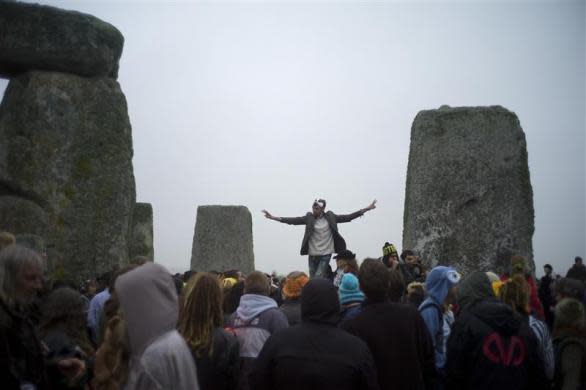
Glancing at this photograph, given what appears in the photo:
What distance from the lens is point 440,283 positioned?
4.50m

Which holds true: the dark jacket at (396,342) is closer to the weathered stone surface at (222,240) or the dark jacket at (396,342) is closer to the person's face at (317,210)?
the person's face at (317,210)

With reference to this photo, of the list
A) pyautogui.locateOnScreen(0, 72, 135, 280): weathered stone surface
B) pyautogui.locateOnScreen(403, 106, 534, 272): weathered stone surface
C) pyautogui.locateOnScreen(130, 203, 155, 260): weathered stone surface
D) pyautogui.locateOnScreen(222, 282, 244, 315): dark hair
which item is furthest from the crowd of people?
pyautogui.locateOnScreen(130, 203, 155, 260): weathered stone surface

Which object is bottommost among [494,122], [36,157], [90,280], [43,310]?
[90,280]

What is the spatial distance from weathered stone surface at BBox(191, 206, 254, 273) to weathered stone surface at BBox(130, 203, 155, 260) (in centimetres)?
158

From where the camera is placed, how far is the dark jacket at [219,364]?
3.34m

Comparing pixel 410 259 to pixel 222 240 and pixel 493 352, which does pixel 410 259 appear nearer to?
pixel 493 352

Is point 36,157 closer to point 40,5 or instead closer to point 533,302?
point 40,5

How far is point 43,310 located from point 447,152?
5.73m

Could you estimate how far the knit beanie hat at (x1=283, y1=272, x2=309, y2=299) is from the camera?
5074mm

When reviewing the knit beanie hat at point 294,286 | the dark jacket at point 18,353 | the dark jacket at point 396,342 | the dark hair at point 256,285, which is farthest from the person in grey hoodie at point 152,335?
the knit beanie hat at point 294,286

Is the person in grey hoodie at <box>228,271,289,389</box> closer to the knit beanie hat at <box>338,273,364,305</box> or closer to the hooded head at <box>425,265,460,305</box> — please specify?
the knit beanie hat at <box>338,273,364,305</box>

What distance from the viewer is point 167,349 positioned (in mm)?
2496

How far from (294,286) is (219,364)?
5.74 feet

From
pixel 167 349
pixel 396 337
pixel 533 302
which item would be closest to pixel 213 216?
pixel 533 302
